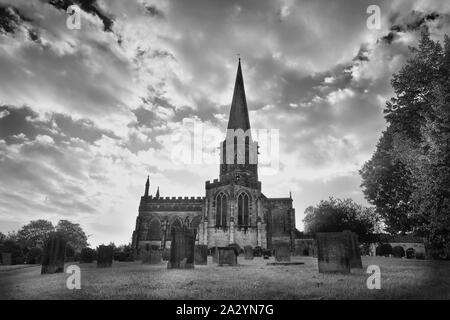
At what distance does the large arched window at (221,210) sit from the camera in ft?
134

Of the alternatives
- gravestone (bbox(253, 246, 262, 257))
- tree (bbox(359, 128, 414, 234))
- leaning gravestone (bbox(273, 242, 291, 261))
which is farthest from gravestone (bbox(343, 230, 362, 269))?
gravestone (bbox(253, 246, 262, 257))

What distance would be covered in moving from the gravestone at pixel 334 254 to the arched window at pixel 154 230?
152ft

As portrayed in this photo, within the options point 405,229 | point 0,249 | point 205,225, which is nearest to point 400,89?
point 405,229

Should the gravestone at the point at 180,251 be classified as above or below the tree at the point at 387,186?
below

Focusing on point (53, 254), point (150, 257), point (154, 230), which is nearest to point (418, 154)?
point (53, 254)

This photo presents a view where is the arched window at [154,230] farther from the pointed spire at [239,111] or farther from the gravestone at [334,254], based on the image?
the gravestone at [334,254]

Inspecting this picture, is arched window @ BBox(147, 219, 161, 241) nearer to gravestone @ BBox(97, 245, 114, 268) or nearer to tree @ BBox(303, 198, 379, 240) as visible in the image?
tree @ BBox(303, 198, 379, 240)

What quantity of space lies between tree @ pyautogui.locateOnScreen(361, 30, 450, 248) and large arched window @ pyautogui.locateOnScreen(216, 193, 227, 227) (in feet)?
84.1

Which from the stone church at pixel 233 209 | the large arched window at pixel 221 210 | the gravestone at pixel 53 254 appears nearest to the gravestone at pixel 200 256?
the gravestone at pixel 53 254

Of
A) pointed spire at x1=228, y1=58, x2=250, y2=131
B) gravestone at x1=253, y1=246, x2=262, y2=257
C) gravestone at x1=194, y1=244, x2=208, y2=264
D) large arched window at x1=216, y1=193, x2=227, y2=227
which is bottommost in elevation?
gravestone at x1=253, y1=246, x2=262, y2=257

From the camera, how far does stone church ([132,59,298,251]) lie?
131 ft

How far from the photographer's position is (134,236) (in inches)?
2014

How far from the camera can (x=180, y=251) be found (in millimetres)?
12789
